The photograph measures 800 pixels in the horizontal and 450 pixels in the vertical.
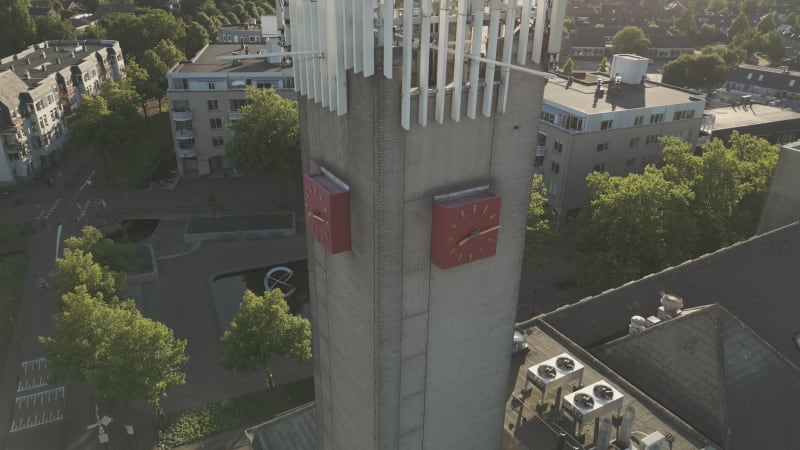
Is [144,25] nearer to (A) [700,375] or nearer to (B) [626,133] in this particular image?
(B) [626,133]

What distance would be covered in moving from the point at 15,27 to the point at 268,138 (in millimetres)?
90773

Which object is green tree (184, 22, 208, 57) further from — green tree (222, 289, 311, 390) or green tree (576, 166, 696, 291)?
green tree (576, 166, 696, 291)

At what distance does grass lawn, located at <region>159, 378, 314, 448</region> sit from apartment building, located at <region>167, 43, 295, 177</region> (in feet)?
152

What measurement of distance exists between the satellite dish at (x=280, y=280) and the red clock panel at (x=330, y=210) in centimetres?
3620

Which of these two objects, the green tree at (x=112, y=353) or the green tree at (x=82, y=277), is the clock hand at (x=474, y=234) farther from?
the green tree at (x=82, y=277)

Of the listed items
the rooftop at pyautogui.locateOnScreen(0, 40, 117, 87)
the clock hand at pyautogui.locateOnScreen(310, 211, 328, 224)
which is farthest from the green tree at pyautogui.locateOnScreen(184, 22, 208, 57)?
the clock hand at pyautogui.locateOnScreen(310, 211, 328, 224)

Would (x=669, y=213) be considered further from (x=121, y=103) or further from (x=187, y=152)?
(x=121, y=103)

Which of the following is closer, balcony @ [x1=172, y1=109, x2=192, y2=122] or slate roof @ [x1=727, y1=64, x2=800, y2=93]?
balcony @ [x1=172, y1=109, x2=192, y2=122]

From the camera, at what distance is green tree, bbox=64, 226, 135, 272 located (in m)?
47.2

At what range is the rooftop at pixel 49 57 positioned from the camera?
287 ft

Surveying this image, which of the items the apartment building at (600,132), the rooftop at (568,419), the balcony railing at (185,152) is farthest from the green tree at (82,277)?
the apartment building at (600,132)

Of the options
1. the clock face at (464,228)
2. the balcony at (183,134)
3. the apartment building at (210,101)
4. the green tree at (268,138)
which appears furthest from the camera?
the balcony at (183,134)

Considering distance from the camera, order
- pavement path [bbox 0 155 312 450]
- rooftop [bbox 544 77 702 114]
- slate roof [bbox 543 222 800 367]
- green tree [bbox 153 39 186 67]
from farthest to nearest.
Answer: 1. green tree [bbox 153 39 186 67]
2. rooftop [bbox 544 77 702 114]
3. pavement path [bbox 0 155 312 450]
4. slate roof [bbox 543 222 800 367]

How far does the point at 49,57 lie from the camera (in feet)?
317
